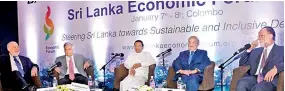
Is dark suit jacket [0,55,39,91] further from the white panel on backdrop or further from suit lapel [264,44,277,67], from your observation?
suit lapel [264,44,277,67]

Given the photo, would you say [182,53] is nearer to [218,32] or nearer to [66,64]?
[218,32]

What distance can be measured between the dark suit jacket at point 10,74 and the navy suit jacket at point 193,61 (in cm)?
207

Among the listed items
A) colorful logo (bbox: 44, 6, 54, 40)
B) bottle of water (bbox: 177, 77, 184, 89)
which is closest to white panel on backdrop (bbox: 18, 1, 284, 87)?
colorful logo (bbox: 44, 6, 54, 40)

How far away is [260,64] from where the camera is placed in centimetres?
389

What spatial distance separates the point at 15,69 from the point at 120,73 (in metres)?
1.56

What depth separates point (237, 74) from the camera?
3959 millimetres

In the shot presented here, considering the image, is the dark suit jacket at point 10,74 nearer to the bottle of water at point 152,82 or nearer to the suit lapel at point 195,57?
the bottle of water at point 152,82

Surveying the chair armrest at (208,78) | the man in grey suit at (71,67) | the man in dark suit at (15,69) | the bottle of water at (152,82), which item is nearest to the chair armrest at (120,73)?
the bottle of water at (152,82)

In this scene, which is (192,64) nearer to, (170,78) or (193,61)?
(193,61)

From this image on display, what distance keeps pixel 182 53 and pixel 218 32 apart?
0.48 metres

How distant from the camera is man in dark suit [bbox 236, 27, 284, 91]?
379 cm

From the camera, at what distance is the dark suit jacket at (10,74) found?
5109mm

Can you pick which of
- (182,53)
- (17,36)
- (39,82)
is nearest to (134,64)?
(182,53)

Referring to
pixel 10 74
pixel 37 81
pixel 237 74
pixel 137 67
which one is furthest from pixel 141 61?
pixel 10 74
